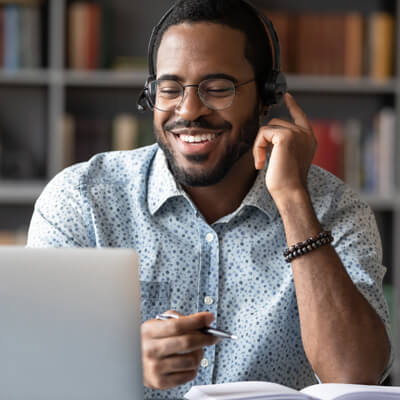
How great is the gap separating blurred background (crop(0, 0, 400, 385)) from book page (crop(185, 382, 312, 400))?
74.4 inches

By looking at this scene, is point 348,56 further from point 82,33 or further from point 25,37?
point 25,37

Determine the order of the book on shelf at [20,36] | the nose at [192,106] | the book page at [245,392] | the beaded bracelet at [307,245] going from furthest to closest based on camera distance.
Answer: the book on shelf at [20,36]
the nose at [192,106]
the beaded bracelet at [307,245]
the book page at [245,392]

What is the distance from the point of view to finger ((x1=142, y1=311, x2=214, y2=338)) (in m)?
0.89

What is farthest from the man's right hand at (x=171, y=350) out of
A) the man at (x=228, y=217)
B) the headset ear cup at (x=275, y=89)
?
the headset ear cup at (x=275, y=89)

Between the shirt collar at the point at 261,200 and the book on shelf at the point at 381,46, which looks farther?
the book on shelf at the point at 381,46

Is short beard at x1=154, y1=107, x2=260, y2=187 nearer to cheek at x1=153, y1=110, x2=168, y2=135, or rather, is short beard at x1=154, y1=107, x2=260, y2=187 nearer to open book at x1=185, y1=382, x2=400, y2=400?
cheek at x1=153, y1=110, x2=168, y2=135

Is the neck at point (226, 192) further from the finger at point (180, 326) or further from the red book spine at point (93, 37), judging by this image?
the red book spine at point (93, 37)

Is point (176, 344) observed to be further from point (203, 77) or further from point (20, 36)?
point (20, 36)

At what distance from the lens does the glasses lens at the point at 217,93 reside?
4.49 ft

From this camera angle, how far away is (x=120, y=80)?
8.82 ft

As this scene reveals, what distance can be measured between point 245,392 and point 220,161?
0.66 metres

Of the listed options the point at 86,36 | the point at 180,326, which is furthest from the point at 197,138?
the point at 86,36

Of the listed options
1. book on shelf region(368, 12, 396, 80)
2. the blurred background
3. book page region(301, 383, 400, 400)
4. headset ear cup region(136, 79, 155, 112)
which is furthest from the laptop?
book on shelf region(368, 12, 396, 80)

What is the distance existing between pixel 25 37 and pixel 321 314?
6.32 feet
